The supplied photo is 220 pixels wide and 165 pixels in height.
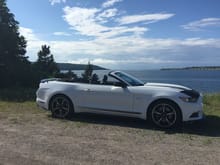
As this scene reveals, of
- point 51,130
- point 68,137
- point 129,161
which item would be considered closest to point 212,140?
point 129,161

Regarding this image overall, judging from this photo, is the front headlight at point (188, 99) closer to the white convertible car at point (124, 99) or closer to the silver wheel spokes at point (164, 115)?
the white convertible car at point (124, 99)

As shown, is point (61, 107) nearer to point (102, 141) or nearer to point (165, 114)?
point (165, 114)

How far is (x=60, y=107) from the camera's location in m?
9.64

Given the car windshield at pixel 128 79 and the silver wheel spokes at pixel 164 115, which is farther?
the car windshield at pixel 128 79

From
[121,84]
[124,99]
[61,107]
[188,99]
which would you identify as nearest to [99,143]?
[124,99]

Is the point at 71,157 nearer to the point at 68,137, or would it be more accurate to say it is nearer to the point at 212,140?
the point at 68,137

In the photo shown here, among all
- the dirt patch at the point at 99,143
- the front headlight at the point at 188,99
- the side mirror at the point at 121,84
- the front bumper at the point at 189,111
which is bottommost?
the dirt patch at the point at 99,143

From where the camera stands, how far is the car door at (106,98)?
8.69 metres

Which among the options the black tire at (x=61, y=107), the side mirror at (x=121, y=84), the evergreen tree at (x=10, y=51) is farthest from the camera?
the evergreen tree at (x=10, y=51)

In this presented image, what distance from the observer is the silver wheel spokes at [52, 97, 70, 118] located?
9562 mm

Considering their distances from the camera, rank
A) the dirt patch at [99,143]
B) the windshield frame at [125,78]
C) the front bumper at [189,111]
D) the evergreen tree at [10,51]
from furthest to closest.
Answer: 1. the evergreen tree at [10,51]
2. the windshield frame at [125,78]
3. the front bumper at [189,111]
4. the dirt patch at [99,143]

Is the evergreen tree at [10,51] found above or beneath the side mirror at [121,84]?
above

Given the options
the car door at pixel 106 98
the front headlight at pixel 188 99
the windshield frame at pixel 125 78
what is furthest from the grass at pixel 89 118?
the windshield frame at pixel 125 78

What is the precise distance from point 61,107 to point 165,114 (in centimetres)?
292
